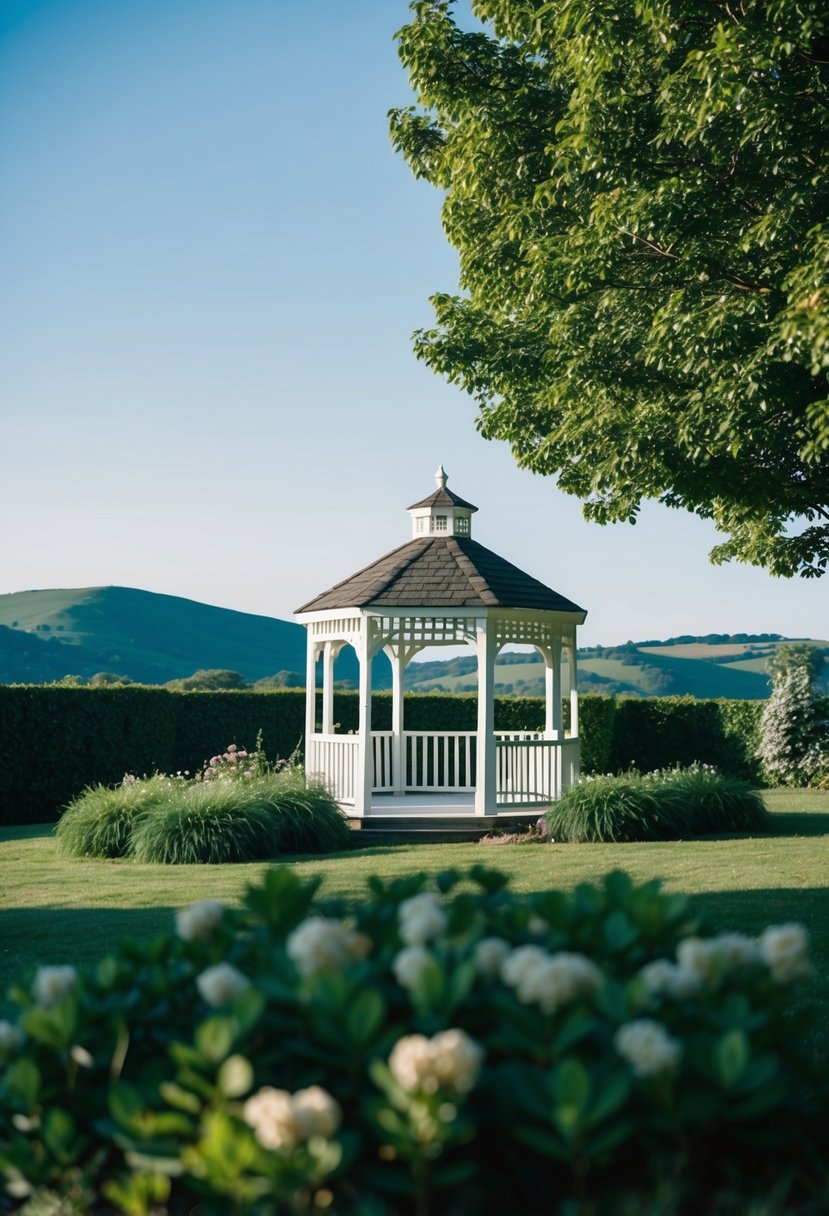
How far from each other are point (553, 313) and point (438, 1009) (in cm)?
935

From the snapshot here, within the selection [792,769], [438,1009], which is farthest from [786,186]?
[792,769]

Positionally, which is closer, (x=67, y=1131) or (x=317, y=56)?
(x=67, y=1131)

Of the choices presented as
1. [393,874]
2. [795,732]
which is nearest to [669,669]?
[795,732]

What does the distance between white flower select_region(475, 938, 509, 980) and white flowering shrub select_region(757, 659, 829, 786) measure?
2089cm

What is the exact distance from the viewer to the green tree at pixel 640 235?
29.7 feet

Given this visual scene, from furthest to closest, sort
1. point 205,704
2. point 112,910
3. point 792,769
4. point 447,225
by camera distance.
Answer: point 792,769, point 205,704, point 447,225, point 112,910

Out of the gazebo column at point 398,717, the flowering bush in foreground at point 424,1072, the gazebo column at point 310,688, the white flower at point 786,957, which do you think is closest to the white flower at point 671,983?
the flowering bush in foreground at point 424,1072

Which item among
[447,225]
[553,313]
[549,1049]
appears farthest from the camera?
[447,225]

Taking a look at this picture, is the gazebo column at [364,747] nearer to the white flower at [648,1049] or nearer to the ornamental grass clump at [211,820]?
the ornamental grass clump at [211,820]

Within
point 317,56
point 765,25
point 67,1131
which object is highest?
point 317,56

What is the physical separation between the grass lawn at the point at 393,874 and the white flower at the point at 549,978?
4.08 m

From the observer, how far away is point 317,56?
32.8 feet

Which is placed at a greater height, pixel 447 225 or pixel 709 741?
pixel 447 225

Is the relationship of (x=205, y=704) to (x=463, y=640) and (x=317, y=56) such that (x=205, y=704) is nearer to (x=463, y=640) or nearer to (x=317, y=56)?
(x=463, y=640)
